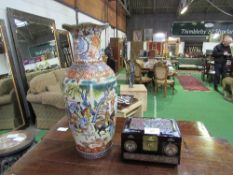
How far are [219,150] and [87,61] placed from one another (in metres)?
0.94

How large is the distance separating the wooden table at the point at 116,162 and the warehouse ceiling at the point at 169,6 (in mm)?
11564

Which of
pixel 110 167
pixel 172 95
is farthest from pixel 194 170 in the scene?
pixel 172 95

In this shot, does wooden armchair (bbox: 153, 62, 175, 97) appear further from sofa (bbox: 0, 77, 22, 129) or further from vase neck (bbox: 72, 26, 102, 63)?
vase neck (bbox: 72, 26, 102, 63)

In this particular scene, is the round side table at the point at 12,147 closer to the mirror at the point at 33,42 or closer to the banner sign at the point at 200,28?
the mirror at the point at 33,42

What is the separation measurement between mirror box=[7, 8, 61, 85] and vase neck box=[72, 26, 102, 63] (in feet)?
8.57

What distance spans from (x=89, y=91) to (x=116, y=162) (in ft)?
1.41

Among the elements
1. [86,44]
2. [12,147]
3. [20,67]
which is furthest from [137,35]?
[86,44]

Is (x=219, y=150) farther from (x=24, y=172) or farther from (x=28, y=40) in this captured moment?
(x=28, y=40)

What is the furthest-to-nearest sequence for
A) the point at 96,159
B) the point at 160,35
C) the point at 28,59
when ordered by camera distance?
the point at 160,35, the point at 28,59, the point at 96,159

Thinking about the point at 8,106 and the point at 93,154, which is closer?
the point at 93,154

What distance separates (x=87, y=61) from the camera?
104 cm

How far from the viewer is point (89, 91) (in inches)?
39.3

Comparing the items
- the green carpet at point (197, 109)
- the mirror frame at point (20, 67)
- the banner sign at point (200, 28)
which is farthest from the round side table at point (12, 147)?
the banner sign at point (200, 28)

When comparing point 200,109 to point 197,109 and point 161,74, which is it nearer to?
point 197,109
